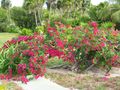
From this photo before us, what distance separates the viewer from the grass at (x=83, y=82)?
7.71 meters

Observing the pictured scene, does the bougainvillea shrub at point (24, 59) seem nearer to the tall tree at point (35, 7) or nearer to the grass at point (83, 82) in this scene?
the grass at point (83, 82)

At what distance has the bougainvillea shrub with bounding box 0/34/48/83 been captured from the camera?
8.41 meters

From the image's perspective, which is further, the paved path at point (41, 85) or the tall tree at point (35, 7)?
the tall tree at point (35, 7)

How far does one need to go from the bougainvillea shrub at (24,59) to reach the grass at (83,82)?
0.49m

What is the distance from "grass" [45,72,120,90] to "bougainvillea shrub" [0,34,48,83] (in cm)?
49

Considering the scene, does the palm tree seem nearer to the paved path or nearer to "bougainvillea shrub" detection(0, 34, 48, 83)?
"bougainvillea shrub" detection(0, 34, 48, 83)

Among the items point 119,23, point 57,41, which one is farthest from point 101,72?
point 119,23

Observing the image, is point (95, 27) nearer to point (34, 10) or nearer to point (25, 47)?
point (25, 47)

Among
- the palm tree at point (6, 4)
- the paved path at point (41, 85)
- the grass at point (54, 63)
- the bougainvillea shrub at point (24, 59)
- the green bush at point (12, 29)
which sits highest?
the bougainvillea shrub at point (24, 59)

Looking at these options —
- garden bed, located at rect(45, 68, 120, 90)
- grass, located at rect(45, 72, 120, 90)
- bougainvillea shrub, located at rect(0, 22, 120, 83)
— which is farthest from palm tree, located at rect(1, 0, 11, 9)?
grass, located at rect(45, 72, 120, 90)

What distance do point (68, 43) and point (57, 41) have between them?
36 centimetres

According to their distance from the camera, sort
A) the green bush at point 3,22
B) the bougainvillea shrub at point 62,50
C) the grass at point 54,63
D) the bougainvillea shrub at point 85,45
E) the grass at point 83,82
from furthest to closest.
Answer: the green bush at point 3,22 → the grass at point 54,63 → the bougainvillea shrub at point 85,45 → the bougainvillea shrub at point 62,50 → the grass at point 83,82

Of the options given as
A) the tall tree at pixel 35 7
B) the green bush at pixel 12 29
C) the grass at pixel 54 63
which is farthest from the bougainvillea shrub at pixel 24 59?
the tall tree at pixel 35 7

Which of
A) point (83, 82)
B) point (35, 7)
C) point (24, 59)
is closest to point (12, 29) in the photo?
point (35, 7)
